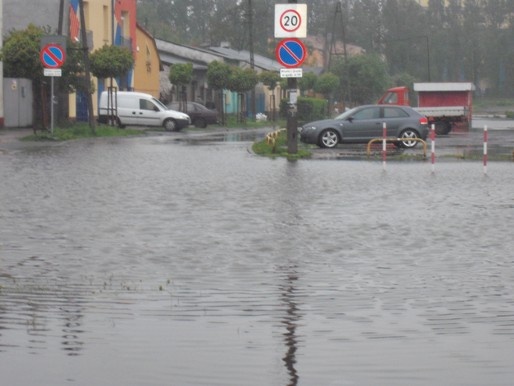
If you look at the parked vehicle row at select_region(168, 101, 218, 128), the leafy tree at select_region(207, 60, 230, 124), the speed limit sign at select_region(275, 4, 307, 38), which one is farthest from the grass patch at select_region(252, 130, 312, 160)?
the leafy tree at select_region(207, 60, 230, 124)

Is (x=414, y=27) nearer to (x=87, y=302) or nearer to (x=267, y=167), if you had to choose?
(x=267, y=167)

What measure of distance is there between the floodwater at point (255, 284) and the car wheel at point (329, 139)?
16580 millimetres

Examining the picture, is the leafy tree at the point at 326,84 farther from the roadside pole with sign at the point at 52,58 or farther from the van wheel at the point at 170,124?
the roadside pole with sign at the point at 52,58

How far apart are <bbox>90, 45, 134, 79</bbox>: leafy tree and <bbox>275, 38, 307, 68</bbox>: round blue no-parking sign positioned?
2224 cm

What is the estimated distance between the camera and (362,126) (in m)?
38.0

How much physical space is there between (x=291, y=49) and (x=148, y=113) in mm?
26384

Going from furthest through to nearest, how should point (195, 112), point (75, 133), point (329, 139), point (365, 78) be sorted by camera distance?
point (365, 78) < point (195, 112) < point (75, 133) < point (329, 139)

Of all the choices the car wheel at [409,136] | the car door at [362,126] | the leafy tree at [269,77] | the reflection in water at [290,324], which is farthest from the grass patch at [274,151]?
the leafy tree at [269,77]

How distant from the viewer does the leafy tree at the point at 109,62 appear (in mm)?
52750

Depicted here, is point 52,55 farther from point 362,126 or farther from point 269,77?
point 269,77

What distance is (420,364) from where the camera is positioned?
7059 millimetres

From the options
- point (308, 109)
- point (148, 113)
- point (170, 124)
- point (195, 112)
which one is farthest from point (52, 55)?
point (308, 109)

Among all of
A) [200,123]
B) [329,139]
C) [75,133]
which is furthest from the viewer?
[200,123]

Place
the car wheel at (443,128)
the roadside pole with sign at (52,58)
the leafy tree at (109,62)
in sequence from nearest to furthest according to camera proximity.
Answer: the roadside pole with sign at (52,58)
the leafy tree at (109,62)
the car wheel at (443,128)
